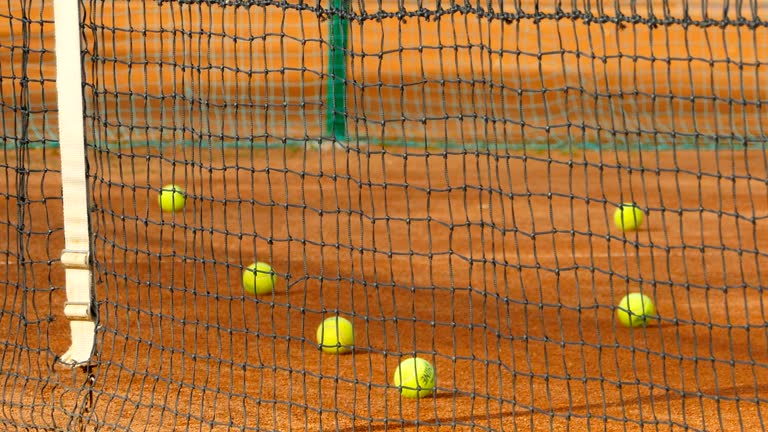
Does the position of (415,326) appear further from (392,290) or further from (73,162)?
(73,162)

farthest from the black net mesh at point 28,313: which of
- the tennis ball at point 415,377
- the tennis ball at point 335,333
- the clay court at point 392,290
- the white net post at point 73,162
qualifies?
the tennis ball at point 415,377

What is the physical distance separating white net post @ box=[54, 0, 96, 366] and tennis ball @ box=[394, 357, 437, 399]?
140 centimetres

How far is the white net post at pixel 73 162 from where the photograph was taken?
4.57m

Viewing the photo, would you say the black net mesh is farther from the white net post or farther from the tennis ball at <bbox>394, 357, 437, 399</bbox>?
the tennis ball at <bbox>394, 357, 437, 399</bbox>

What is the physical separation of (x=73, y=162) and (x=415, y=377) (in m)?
1.74

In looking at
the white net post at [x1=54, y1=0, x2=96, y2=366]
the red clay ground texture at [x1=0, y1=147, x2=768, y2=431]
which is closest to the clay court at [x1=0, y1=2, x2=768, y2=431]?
the red clay ground texture at [x1=0, y1=147, x2=768, y2=431]

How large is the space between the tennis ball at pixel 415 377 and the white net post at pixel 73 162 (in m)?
1.40

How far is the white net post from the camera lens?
4.57m

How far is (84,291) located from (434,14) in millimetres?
1805

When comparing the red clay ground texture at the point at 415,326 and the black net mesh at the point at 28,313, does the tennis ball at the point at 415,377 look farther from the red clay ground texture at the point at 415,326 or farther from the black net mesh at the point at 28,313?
the black net mesh at the point at 28,313

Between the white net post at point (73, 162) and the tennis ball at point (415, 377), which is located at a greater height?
the white net post at point (73, 162)

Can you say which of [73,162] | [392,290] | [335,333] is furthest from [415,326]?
[73,162]

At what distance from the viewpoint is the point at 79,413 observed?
4750mm

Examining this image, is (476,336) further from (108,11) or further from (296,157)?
(108,11)
